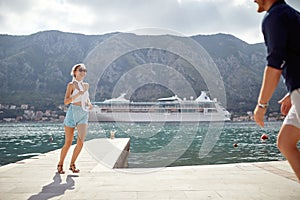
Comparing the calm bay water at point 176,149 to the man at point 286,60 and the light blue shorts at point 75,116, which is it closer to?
the light blue shorts at point 75,116

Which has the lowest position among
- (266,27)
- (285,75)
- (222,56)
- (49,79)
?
(285,75)

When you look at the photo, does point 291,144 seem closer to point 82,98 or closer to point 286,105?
point 286,105

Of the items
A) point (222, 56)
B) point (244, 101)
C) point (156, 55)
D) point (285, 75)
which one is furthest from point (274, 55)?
point (222, 56)

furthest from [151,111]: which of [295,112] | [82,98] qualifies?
[295,112]

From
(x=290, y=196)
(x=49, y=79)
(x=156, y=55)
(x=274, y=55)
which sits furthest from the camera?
(x=49, y=79)

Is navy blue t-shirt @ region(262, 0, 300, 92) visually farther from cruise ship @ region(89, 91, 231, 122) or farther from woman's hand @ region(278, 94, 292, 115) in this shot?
cruise ship @ region(89, 91, 231, 122)

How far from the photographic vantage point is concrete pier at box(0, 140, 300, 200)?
266 cm

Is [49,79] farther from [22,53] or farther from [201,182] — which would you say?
[201,182]

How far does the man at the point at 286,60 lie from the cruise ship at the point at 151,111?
56441 mm

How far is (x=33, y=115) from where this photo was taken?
271 feet

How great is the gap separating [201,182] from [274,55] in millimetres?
1976

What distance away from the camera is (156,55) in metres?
76.9

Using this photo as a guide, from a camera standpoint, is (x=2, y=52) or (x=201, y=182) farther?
(x=2, y=52)

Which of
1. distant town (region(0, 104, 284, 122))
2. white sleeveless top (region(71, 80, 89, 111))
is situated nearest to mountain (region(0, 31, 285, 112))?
distant town (region(0, 104, 284, 122))
